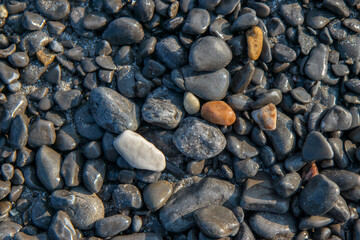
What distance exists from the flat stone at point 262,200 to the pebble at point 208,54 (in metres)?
1.03

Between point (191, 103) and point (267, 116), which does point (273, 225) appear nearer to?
point (267, 116)

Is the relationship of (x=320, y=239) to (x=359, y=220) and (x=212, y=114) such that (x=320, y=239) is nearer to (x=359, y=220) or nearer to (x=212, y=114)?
(x=359, y=220)

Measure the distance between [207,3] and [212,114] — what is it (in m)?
0.96

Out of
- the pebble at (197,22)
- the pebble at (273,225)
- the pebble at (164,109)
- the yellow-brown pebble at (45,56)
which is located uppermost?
the pebble at (197,22)

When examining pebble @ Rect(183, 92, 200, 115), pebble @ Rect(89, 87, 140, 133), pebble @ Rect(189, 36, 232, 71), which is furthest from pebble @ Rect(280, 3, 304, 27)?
pebble @ Rect(89, 87, 140, 133)

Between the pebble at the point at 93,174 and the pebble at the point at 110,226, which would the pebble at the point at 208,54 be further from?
the pebble at the point at 110,226

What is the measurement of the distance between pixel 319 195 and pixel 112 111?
1.75 m

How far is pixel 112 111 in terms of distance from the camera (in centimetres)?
267

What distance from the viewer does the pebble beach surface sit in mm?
2648

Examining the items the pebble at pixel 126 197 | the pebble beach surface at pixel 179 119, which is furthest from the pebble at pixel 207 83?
the pebble at pixel 126 197

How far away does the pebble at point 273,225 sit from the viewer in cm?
261

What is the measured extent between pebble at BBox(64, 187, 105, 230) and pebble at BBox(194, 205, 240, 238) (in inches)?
32.0

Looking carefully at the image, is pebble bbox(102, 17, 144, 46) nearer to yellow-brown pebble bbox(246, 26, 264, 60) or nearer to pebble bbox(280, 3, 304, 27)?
yellow-brown pebble bbox(246, 26, 264, 60)

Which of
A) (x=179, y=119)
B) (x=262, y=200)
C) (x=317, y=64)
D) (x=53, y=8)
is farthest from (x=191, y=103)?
(x=53, y=8)
